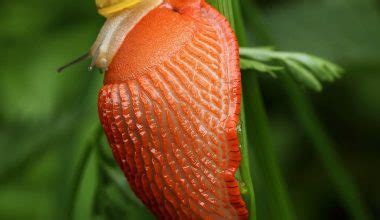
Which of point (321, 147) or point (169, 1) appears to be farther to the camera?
point (321, 147)

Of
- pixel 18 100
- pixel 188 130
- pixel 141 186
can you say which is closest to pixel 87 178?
pixel 141 186

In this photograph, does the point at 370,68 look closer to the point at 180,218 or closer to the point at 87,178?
the point at 87,178

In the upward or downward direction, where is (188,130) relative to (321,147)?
upward

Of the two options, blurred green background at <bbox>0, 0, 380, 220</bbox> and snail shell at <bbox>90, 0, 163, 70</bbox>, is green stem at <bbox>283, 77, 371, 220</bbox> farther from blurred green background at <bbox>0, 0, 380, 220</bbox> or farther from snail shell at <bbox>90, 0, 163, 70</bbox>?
snail shell at <bbox>90, 0, 163, 70</bbox>

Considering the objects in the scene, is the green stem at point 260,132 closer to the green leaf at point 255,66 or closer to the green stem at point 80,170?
the green leaf at point 255,66

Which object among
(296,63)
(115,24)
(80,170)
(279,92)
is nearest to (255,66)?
(296,63)

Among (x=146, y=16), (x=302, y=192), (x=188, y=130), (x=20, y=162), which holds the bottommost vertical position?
(x=302, y=192)

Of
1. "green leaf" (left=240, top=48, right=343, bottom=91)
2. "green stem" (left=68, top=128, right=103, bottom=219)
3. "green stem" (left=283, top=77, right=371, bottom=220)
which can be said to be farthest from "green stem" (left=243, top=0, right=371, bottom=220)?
"green stem" (left=68, top=128, right=103, bottom=219)
